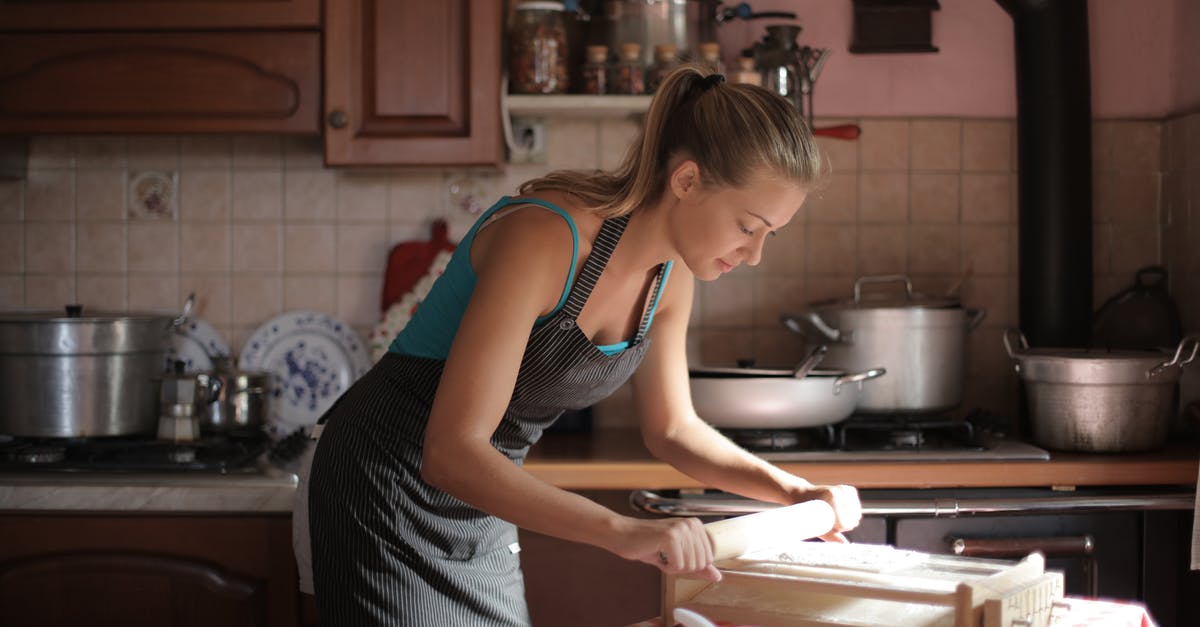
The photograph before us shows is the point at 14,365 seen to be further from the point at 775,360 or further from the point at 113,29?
the point at 775,360

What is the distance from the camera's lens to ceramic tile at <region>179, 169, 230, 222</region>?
262cm

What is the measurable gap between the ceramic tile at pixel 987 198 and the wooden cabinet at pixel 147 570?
1579mm

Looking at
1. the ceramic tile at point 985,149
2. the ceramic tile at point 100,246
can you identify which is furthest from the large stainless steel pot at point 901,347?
the ceramic tile at point 100,246

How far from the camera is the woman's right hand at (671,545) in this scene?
107cm

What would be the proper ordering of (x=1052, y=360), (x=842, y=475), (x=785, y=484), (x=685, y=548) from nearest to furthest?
(x=685, y=548)
(x=785, y=484)
(x=842, y=475)
(x=1052, y=360)

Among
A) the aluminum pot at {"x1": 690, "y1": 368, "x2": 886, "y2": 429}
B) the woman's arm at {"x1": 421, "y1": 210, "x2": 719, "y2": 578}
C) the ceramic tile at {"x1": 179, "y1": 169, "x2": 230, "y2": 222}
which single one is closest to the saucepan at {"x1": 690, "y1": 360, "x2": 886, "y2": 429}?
the aluminum pot at {"x1": 690, "y1": 368, "x2": 886, "y2": 429}

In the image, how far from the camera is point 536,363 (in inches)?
56.8

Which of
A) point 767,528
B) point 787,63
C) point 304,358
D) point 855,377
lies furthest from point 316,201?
point 767,528

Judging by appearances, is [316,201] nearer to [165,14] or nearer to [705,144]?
[165,14]

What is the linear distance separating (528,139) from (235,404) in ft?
2.71

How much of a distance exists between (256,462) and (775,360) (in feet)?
3.64

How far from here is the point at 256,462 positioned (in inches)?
86.4

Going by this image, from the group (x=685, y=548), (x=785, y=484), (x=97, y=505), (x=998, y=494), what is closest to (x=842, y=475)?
(x=998, y=494)

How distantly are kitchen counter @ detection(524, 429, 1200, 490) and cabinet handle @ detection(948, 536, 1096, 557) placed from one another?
97 millimetres
